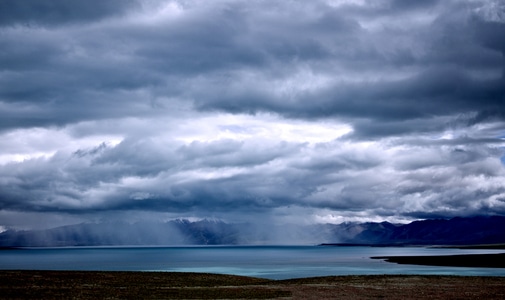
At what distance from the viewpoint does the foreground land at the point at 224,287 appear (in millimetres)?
54688

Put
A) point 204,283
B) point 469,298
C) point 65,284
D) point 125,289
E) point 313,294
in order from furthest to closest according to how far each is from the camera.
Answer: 1. point 204,283
2. point 65,284
3. point 125,289
4. point 313,294
5. point 469,298

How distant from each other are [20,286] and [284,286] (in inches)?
1272

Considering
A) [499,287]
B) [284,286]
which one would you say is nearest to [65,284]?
[284,286]

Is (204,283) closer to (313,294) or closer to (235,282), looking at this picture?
(235,282)

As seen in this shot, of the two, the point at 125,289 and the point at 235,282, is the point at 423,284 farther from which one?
the point at 125,289

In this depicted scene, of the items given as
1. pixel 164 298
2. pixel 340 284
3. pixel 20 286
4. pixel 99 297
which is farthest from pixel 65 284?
Answer: pixel 340 284

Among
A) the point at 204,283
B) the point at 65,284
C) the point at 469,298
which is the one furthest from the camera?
the point at 204,283

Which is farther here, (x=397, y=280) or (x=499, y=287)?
(x=397, y=280)

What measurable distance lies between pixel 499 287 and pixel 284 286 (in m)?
26.1

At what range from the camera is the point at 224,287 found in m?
65.5

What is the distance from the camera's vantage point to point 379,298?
53000 mm

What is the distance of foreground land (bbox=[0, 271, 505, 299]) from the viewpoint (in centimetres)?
5469

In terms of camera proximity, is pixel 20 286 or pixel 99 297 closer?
pixel 99 297

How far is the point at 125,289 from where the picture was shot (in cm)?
6103
